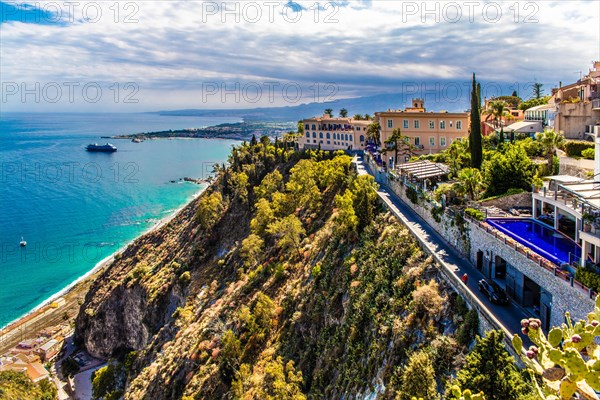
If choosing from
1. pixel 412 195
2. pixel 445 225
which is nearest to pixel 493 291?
pixel 445 225

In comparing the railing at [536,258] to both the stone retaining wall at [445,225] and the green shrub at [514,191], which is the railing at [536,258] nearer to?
the stone retaining wall at [445,225]

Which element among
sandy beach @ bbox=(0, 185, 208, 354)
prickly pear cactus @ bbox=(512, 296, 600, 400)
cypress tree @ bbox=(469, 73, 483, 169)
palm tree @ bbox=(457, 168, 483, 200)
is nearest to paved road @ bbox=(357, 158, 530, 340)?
palm tree @ bbox=(457, 168, 483, 200)

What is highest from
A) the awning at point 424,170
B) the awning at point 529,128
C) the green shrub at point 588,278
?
the awning at point 529,128

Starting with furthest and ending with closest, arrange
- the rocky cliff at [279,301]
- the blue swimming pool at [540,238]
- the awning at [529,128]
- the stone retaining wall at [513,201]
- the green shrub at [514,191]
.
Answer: the awning at [529,128] < the green shrub at [514,191] < the stone retaining wall at [513,201] < the rocky cliff at [279,301] < the blue swimming pool at [540,238]

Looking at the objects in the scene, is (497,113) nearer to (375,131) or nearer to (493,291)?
(375,131)

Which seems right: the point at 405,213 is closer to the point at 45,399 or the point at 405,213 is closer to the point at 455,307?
the point at 455,307

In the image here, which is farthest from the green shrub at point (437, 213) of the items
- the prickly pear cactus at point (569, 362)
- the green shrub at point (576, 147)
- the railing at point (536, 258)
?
the prickly pear cactus at point (569, 362)

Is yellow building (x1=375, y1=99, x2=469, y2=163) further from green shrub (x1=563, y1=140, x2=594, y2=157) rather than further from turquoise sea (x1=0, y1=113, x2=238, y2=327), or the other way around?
turquoise sea (x1=0, y1=113, x2=238, y2=327)

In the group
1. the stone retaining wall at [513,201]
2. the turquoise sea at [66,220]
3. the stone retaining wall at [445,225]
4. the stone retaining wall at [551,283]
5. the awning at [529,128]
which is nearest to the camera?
the stone retaining wall at [551,283]
